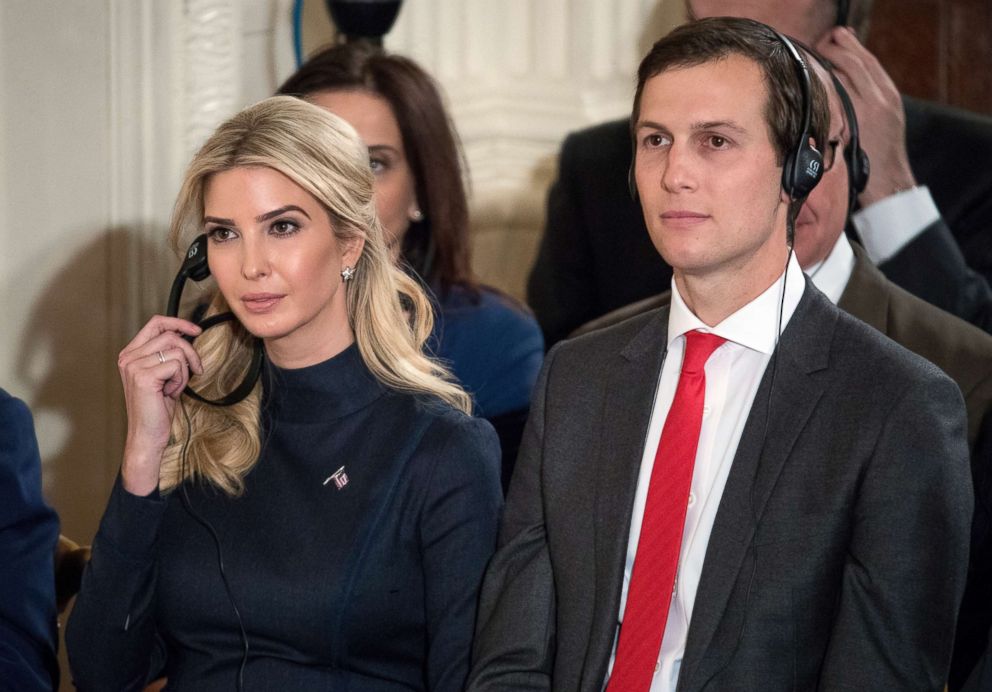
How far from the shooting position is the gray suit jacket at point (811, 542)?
175cm

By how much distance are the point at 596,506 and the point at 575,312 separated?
1234 millimetres

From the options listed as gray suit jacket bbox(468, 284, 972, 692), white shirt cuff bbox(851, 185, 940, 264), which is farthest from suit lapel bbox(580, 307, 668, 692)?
white shirt cuff bbox(851, 185, 940, 264)

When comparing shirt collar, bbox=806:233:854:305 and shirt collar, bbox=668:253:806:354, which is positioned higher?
shirt collar, bbox=668:253:806:354

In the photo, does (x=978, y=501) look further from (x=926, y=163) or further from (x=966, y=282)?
(x=926, y=163)

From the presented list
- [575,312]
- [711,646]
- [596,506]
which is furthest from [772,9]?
[711,646]

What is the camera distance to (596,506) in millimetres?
1957

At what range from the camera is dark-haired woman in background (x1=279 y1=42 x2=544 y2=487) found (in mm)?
2922

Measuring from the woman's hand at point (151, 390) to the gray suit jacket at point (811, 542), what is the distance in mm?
590

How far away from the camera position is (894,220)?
8.80 feet

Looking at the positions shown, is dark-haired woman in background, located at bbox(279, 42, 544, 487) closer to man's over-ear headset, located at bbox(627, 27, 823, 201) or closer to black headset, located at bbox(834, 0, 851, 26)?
black headset, located at bbox(834, 0, 851, 26)

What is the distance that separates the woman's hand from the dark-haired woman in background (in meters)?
0.75

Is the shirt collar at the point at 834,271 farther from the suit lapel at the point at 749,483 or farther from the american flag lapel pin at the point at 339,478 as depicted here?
the american flag lapel pin at the point at 339,478

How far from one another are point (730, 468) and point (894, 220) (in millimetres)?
996

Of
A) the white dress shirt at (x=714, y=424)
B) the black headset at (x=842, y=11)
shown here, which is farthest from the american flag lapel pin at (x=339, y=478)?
the black headset at (x=842, y=11)
